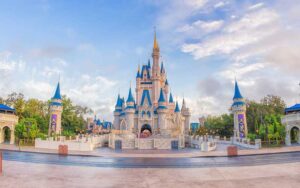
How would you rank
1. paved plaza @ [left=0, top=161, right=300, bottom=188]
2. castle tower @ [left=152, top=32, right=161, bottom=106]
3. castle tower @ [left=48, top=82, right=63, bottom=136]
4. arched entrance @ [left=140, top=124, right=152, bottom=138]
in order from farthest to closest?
castle tower @ [left=152, top=32, right=161, bottom=106]
arched entrance @ [left=140, top=124, right=152, bottom=138]
castle tower @ [left=48, top=82, right=63, bottom=136]
paved plaza @ [left=0, top=161, right=300, bottom=188]

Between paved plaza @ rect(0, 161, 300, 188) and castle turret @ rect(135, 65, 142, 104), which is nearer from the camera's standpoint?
paved plaza @ rect(0, 161, 300, 188)

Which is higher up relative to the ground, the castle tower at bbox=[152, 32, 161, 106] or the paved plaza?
the castle tower at bbox=[152, 32, 161, 106]

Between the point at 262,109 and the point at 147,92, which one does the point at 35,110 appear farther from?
the point at 262,109

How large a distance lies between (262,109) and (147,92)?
3274 cm

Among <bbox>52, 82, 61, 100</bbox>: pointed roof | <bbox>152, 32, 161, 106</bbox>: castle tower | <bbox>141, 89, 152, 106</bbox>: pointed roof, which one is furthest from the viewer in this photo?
<bbox>152, 32, 161, 106</bbox>: castle tower

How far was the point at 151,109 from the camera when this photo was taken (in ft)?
207

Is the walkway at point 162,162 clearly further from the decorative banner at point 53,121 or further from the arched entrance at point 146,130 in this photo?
the arched entrance at point 146,130

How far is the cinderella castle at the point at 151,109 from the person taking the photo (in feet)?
199

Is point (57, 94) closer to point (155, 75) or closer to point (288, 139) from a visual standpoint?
point (155, 75)

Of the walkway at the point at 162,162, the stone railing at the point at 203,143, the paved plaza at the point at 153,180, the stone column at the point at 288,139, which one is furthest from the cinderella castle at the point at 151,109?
the paved plaza at the point at 153,180

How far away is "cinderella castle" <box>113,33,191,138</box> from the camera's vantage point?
6053 cm

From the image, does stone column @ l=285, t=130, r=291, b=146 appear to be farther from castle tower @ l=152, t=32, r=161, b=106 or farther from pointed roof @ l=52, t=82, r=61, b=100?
pointed roof @ l=52, t=82, r=61, b=100

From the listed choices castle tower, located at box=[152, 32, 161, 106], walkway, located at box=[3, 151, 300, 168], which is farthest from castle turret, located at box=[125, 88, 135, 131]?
walkway, located at box=[3, 151, 300, 168]

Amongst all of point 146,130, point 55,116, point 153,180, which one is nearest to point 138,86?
point 146,130
